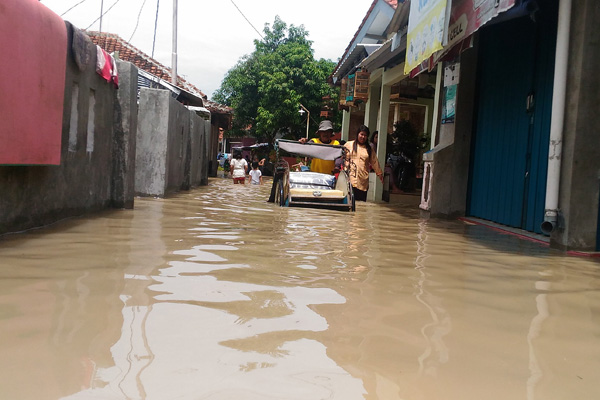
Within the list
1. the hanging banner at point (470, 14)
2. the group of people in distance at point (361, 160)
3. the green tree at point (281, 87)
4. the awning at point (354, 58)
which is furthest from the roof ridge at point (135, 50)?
the hanging banner at point (470, 14)

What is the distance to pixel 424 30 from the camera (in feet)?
28.0

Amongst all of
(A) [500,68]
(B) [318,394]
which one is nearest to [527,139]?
(A) [500,68]

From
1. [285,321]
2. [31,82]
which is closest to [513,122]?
[31,82]

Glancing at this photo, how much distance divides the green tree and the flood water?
27841mm

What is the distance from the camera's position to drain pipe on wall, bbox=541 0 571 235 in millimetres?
5895

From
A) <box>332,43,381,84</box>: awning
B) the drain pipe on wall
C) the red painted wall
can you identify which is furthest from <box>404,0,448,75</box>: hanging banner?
<box>332,43,381,84</box>: awning

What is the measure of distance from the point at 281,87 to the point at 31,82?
28698 mm

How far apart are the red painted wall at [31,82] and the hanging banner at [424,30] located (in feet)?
14.7

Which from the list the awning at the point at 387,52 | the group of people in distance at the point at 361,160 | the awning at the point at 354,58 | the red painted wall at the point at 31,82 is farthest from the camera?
the awning at the point at 354,58

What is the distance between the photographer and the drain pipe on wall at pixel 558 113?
5895 millimetres

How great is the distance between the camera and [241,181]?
823 inches

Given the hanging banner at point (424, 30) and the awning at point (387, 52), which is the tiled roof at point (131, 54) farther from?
the hanging banner at point (424, 30)

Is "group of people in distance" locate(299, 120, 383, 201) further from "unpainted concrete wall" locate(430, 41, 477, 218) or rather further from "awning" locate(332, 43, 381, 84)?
"awning" locate(332, 43, 381, 84)

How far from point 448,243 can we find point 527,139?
2331mm
